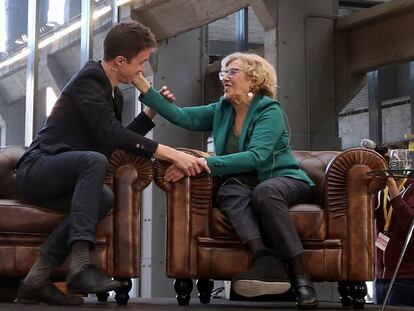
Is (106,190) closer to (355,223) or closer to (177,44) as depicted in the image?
(355,223)

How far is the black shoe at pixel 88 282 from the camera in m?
3.15

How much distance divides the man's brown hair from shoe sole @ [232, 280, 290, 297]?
111 cm

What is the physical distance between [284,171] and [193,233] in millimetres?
523

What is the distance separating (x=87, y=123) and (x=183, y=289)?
0.88 m

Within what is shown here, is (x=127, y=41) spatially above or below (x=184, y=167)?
above

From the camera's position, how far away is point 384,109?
41.3 ft

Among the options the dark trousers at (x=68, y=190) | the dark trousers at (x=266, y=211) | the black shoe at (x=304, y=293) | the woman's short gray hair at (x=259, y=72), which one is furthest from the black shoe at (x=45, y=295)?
the woman's short gray hair at (x=259, y=72)

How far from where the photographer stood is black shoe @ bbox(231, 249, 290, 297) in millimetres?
3297

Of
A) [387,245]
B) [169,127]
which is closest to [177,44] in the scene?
[169,127]

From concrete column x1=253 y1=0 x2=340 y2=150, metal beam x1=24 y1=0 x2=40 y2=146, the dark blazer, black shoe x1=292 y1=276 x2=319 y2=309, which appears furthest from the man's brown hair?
metal beam x1=24 y1=0 x2=40 y2=146

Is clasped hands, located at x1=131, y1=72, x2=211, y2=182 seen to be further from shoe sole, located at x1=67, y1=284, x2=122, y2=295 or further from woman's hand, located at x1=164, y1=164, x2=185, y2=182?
shoe sole, located at x1=67, y1=284, x2=122, y2=295

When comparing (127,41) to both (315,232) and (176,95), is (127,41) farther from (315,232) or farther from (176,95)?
(176,95)

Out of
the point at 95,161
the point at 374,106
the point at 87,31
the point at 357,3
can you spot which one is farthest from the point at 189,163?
the point at 374,106

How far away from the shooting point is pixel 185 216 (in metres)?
3.64
